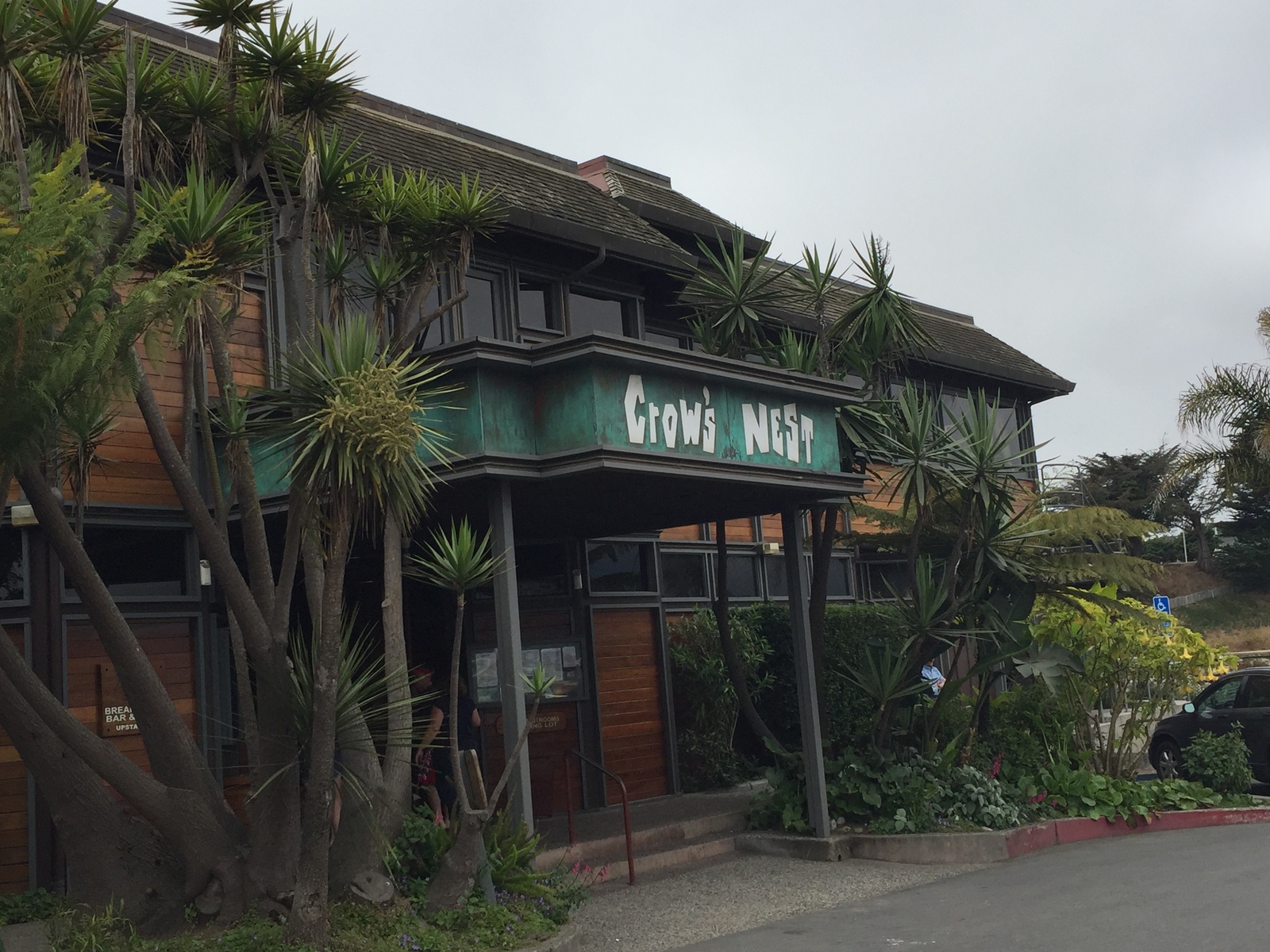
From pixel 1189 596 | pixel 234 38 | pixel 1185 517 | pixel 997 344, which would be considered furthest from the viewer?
pixel 1185 517

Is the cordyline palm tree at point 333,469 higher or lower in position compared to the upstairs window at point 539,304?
lower

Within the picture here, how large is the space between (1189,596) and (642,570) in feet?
176

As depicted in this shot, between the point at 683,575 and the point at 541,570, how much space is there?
265 centimetres

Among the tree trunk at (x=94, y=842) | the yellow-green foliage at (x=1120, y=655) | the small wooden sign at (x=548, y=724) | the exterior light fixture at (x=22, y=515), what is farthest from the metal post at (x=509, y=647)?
the yellow-green foliage at (x=1120, y=655)

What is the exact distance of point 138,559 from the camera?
36.8 feet

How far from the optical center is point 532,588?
564 inches

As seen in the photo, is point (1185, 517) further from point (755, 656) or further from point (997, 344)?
point (755, 656)

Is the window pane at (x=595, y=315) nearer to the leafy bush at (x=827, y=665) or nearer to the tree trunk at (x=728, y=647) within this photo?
the tree trunk at (x=728, y=647)

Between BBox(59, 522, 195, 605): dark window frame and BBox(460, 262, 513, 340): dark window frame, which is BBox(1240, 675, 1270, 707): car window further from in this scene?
BBox(59, 522, 195, 605): dark window frame

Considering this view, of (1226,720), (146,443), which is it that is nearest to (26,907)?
(146,443)

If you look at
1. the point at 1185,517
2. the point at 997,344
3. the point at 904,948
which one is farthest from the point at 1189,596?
the point at 904,948

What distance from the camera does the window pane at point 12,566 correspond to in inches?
409

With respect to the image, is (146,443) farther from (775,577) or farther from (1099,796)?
(1099,796)

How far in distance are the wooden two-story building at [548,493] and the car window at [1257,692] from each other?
6.02 m
